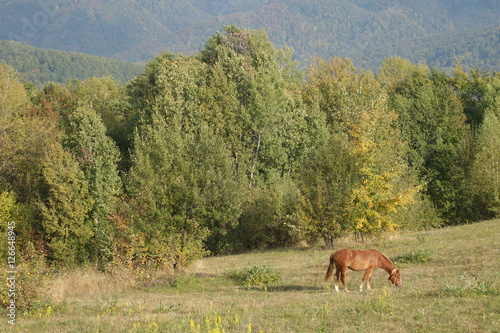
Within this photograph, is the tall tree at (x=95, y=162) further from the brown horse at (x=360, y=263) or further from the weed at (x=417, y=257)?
the brown horse at (x=360, y=263)

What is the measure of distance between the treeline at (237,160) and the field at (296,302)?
524 centimetres

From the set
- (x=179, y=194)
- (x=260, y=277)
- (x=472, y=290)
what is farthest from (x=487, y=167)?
(x=472, y=290)

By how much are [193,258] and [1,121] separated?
38.0 m

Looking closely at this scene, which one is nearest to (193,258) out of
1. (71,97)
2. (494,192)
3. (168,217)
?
(168,217)

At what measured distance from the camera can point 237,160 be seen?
5162 centimetres

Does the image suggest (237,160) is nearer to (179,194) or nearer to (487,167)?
(179,194)

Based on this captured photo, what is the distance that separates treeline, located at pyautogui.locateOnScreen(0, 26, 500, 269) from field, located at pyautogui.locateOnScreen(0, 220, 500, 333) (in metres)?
5.24

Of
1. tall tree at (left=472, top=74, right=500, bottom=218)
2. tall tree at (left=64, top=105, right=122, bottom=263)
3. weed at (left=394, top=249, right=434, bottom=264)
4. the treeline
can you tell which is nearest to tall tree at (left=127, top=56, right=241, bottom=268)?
the treeline

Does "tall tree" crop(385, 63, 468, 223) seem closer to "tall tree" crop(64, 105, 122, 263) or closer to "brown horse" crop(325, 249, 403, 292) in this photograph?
"tall tree" crop(64, 105, 122, 263)

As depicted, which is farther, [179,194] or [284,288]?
[179,194]

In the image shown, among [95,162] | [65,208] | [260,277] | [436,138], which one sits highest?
[436,138]

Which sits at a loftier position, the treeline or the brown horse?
the treeline

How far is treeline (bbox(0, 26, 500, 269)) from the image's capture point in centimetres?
3069

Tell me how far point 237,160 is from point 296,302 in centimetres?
3654
